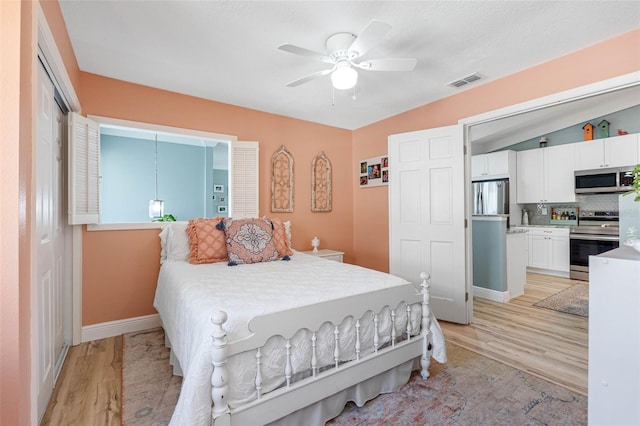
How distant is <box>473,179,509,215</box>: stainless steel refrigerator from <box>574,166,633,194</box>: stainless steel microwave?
107 centimetres

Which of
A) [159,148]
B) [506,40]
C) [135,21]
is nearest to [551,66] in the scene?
[506,40]

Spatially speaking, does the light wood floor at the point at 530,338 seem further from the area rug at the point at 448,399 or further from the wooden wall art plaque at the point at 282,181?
the wooden wall art plaque at the point at 282,181

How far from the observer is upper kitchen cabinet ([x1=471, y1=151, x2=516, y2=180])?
18.6ft

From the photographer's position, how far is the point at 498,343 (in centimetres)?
266

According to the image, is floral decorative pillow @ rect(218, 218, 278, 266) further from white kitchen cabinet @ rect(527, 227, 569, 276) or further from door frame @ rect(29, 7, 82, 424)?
white kitchen cabinet @ rect(527, 227, 569, 276)

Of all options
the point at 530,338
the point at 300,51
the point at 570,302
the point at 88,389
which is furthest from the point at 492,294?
the point at 88,389

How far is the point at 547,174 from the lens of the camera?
5.45 m

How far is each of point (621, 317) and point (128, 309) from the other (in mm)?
3666

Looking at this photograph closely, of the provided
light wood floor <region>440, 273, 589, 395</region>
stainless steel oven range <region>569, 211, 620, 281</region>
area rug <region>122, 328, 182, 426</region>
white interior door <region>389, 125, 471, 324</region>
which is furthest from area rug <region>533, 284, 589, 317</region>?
area rug <region>122, 328, 182, 426</region>

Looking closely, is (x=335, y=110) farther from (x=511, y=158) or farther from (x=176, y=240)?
(x=511, y=158)

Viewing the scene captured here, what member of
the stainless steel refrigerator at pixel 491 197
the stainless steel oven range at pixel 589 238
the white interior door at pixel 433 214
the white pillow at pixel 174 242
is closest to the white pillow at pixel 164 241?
the white pillow at pixel 174 242

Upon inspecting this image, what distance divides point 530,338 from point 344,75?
2.90 m

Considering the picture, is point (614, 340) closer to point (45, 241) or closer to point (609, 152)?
point (45, 241)

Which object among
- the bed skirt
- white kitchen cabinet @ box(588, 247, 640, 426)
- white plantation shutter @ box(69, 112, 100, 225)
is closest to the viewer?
white kitchen cabinet @ box(588, 247, 640, 426)
